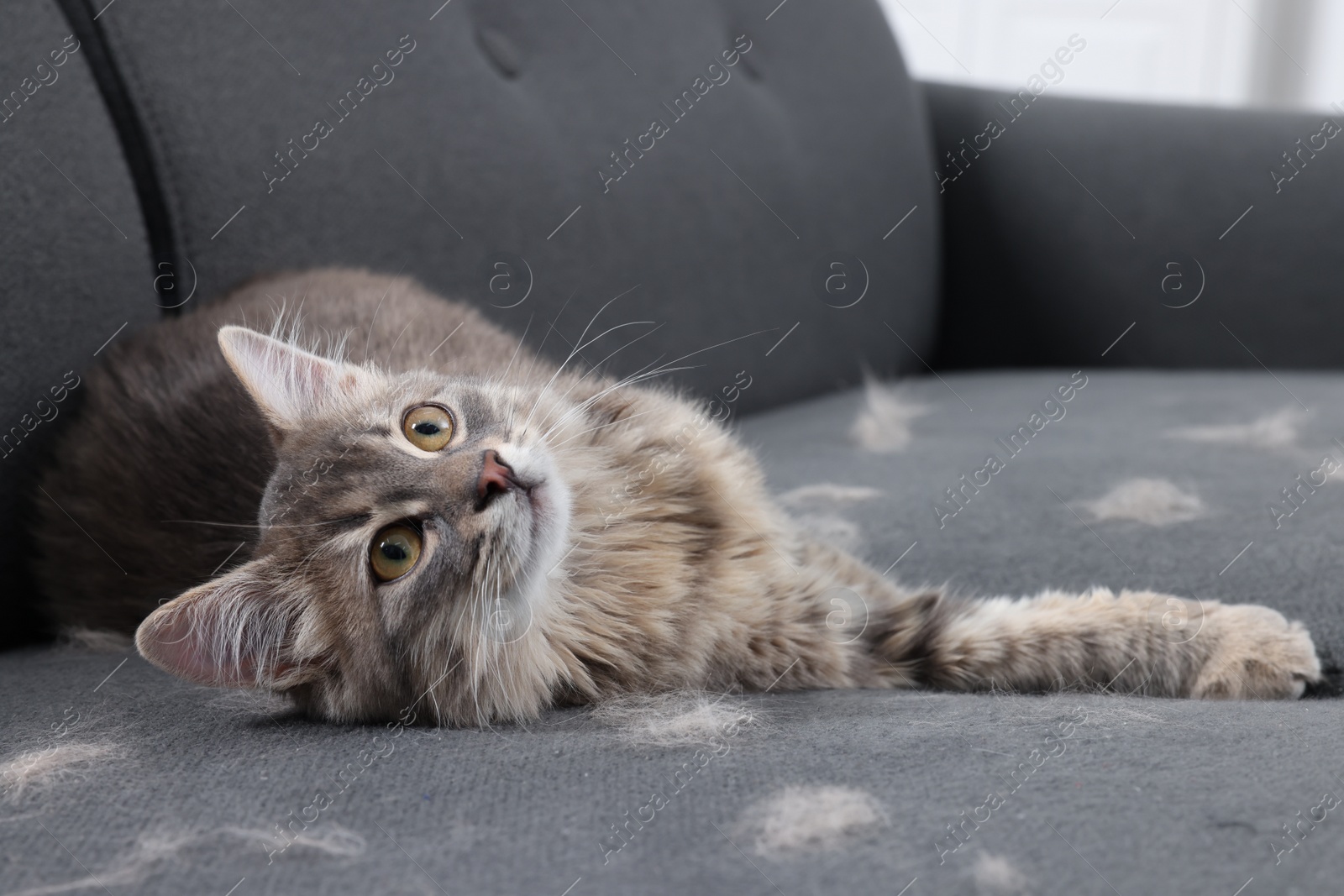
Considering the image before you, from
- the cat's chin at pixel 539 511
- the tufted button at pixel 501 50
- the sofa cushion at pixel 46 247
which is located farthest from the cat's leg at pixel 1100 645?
the tufted button at pixel 501 50

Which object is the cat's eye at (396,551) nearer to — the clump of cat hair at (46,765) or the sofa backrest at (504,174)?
the clump of cat hair at (46,765)

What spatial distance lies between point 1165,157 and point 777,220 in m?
1.05

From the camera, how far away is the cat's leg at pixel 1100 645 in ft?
3.65

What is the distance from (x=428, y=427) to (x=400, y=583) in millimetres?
201

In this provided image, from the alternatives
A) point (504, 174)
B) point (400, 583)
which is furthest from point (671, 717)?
point (504, 174)

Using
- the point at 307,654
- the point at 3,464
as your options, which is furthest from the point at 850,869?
the point at 3,464

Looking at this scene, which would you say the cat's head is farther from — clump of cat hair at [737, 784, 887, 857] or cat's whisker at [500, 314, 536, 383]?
clump of cat hair at [737, 784, 887, 857]

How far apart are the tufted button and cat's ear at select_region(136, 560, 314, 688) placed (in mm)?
1195

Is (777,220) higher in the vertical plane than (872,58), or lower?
lower

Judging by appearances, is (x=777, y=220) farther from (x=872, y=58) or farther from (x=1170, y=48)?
(x=1170, y=48)

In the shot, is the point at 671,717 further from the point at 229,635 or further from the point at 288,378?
the point at 288,378

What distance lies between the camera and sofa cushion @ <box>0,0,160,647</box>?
1.28 m

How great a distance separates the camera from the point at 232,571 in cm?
106

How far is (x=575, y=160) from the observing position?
6.48 ft
